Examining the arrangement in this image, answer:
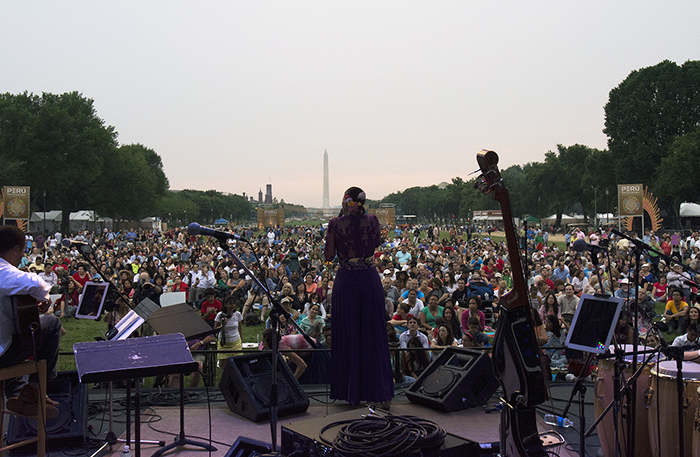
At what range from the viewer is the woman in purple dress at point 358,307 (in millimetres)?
5398

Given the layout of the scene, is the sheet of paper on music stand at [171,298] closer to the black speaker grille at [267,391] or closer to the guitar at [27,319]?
the black speaker grille at [267,391]

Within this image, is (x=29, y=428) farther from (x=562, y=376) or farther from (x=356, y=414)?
(x=562, y=376)

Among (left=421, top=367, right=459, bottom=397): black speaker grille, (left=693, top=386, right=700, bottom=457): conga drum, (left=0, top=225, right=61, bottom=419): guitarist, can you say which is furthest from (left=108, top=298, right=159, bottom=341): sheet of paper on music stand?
(left=693, top=386, right=700, bottom=457): conga drum

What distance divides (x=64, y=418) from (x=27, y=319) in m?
1.78

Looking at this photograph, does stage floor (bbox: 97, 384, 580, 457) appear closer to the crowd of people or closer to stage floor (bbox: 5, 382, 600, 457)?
stage floor (bbox: 5, 382, 600, 457)

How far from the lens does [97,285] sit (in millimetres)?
5688

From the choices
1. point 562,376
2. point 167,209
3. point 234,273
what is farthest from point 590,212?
point 562,376

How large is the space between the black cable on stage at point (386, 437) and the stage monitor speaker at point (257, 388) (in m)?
1.83

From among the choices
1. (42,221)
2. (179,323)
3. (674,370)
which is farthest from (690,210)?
(42,221)

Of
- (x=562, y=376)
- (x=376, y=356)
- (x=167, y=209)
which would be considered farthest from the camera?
(x=167, y=209)

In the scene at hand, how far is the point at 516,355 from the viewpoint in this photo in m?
3.40

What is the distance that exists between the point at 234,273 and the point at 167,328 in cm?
1043

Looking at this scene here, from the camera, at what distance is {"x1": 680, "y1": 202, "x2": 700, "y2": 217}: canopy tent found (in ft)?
149

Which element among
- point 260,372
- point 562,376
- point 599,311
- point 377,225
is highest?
point 377,225
